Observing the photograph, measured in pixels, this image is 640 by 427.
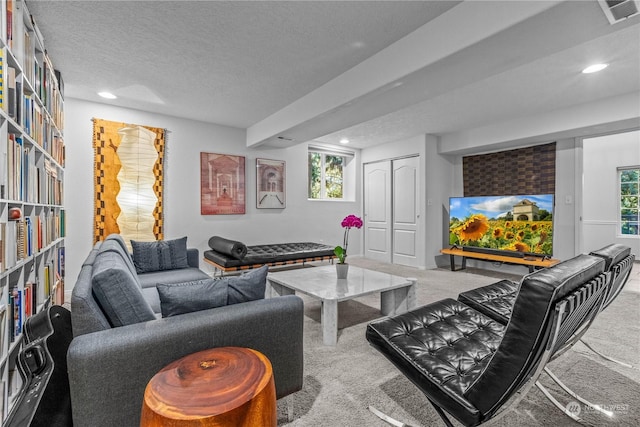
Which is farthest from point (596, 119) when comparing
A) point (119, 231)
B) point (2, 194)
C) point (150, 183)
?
point (119, 231)

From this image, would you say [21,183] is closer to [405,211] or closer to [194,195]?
[194,195]

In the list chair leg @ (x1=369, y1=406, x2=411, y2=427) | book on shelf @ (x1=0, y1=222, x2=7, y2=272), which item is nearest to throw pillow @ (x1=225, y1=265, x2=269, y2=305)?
chair leg @ (x1=369, y1=406, x2=411, y2=427)

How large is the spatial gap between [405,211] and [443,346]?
174 inches

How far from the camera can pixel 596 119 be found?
3723mm

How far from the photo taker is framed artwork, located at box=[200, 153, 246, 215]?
4684 mm

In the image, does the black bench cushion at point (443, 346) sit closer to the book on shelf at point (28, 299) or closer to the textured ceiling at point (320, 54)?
the textured ceiling at point (320, 54)

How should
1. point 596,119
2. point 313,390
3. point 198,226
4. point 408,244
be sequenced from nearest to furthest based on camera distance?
1. point 313,390
2. point 596,119
3. point 198,226
4. point 408,244

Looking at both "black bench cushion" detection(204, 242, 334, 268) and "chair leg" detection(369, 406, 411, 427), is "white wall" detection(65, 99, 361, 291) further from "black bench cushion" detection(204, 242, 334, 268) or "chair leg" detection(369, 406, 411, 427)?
"chair leg" detection(369, 406, 411, 427)

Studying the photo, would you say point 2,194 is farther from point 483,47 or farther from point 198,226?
point 198,226

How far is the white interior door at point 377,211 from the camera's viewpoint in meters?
6.10

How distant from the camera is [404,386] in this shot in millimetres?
1812

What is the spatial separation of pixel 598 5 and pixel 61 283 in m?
4.49

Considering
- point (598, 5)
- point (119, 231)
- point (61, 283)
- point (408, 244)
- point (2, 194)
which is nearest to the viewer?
point (2, 194)

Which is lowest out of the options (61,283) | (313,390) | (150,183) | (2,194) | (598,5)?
(313,390)
